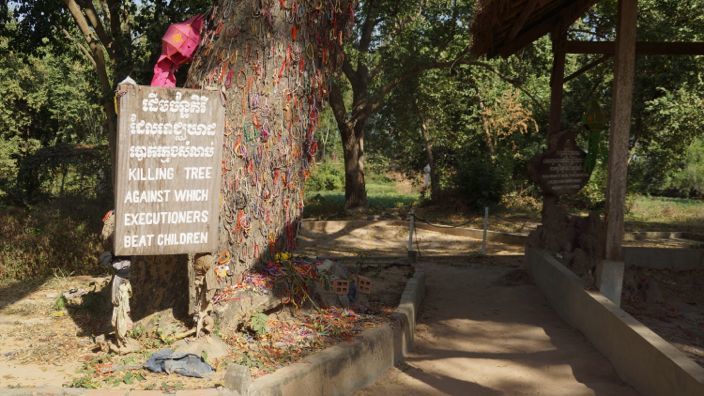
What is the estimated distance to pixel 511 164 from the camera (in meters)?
23.4

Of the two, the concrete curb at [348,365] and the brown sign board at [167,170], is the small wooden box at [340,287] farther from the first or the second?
the brown sign board at [167,170]

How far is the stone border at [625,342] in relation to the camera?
15.9 ft

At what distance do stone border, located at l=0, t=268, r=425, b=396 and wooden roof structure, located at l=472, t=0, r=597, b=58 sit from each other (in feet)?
13.5

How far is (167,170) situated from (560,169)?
7821 mm

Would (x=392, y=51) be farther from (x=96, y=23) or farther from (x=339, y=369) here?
(x=339, y=369)

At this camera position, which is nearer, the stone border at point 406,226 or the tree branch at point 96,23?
the tree branch at point 96,23

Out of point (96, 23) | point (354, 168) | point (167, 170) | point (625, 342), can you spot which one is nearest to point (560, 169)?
point (625, 342)

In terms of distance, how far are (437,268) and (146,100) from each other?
335 inches

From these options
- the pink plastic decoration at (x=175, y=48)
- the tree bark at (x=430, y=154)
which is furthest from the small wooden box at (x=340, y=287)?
the tree bark at (x=430, y=154)

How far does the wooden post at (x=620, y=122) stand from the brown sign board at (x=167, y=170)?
4.59 m

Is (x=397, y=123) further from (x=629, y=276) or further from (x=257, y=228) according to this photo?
(x=257, y=228)

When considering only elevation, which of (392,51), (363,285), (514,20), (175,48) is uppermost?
(392,51)

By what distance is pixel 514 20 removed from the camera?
963 cm

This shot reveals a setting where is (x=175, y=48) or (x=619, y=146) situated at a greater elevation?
(x=175, y=48)
